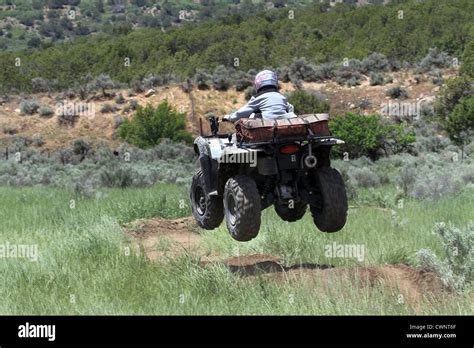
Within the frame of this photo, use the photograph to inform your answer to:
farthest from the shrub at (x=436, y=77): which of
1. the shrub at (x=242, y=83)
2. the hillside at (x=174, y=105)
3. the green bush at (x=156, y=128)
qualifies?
the green bush at (x=156, y=128)

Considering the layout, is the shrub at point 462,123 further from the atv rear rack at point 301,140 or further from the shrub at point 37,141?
the atv rear rack at point 301,140

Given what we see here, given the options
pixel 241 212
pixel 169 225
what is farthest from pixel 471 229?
pixel 169 225

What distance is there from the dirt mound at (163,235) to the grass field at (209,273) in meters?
0.36

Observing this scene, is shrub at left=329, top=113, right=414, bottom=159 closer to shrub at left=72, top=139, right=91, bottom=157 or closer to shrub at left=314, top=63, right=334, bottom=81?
shrub at left=72, top=139, right=91, bottom=157

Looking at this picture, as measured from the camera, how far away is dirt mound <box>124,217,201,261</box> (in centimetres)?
924

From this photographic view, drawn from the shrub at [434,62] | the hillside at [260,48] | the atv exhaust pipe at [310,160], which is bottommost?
the atv exhaust pipe at [310,160]

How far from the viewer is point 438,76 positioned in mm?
41031

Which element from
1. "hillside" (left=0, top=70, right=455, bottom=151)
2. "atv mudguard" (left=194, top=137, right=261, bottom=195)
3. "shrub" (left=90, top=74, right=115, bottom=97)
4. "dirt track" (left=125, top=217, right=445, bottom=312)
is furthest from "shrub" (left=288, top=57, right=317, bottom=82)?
"atv mudguard" (left=194, top=137, right=261, bottom=195)

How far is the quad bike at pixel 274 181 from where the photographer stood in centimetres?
622

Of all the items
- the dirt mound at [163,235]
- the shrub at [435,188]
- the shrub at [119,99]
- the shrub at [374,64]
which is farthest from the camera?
the shrub at [374,64]

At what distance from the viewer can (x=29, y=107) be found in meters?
42.2

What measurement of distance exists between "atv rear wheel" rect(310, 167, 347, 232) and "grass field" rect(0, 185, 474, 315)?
567 millimetres

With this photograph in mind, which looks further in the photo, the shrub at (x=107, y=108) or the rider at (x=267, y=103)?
the shrub at (x=107, y=108)
